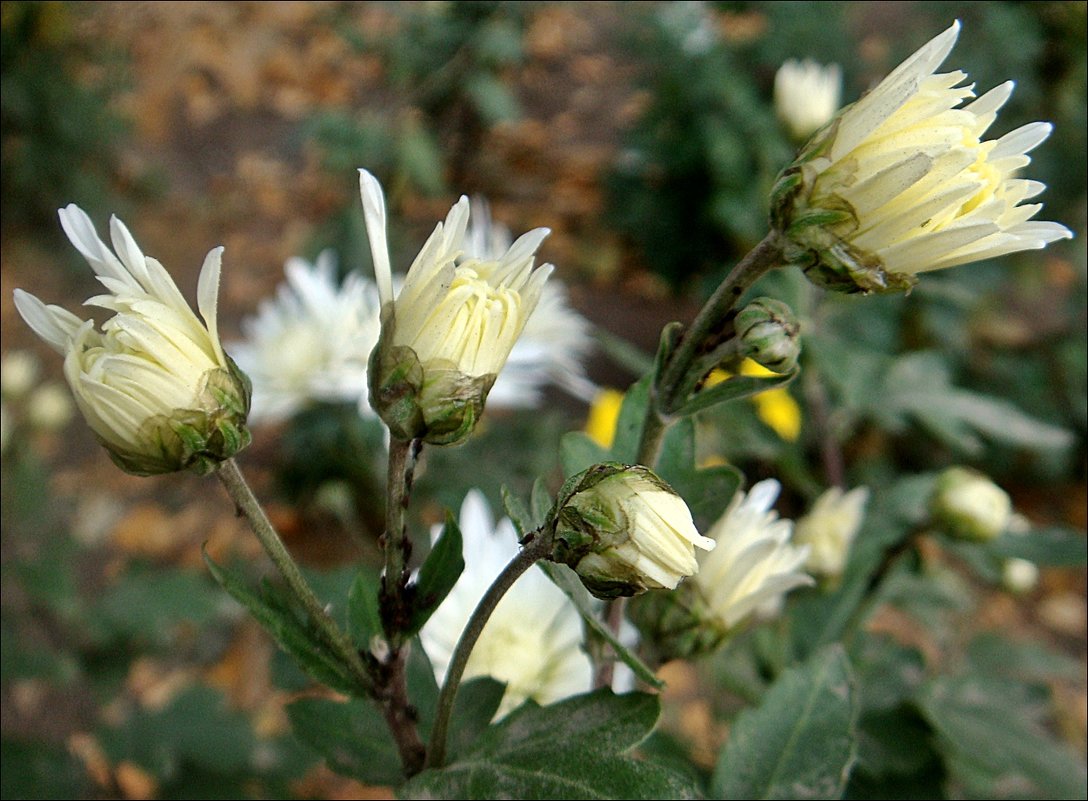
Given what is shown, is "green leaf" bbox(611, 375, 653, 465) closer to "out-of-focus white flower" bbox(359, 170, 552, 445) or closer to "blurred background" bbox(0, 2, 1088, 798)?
"out-of-focus white flower" bbox(359, 170, 552, 445)

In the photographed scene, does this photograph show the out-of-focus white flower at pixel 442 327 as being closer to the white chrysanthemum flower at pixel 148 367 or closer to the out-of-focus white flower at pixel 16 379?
the white chrysanthemum flower at pixel 148 367

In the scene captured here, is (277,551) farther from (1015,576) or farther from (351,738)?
(1015,576)

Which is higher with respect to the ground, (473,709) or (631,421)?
(631,421)

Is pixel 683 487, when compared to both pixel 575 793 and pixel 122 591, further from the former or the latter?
pixel 122 591

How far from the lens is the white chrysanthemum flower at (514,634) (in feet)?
2.49

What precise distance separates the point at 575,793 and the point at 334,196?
355 centimetres

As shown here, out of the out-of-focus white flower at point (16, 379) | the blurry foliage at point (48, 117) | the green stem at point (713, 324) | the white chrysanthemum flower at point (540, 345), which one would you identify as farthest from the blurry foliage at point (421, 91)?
the green stem at point (713, 324)

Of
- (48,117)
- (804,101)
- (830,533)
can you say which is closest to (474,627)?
(830,533)

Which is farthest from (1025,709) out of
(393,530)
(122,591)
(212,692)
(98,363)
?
(122,591)

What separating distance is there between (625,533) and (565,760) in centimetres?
15

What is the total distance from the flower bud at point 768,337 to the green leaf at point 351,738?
0.35 m

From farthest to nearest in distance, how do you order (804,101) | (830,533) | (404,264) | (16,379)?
(404,264), (16,379), (804,101), (830,533)

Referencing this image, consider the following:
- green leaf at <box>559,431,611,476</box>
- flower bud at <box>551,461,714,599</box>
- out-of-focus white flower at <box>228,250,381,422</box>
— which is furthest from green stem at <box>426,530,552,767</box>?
out-of-focus white flower at <box>228,250,381,422</box>

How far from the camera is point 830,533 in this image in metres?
0.91
